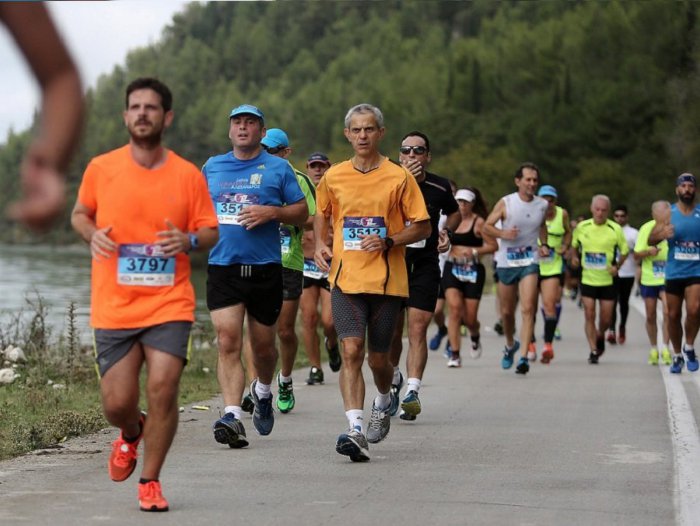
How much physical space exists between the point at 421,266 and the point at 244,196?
208 centimetres

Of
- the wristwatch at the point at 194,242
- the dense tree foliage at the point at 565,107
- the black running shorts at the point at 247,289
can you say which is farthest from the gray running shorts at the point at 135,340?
the dense tree foliage at the point at 565,107

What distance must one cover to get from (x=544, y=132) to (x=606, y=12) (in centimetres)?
1680

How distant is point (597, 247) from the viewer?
59.7 feet

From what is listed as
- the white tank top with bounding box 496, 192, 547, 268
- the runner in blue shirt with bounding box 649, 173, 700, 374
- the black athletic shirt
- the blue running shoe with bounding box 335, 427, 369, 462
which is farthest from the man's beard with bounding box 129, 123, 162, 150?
the white tank top with bounding box 496, 192, 547, 268

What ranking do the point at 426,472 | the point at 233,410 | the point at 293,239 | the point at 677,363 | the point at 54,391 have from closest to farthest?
the point at 426,472
the point at 233,410
the point at 293,239
the point at 54,391
the point at 677,363

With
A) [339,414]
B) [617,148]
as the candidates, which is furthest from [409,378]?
[617,148]

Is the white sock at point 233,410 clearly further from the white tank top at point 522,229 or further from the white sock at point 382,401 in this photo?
the white tank top at point 522,229

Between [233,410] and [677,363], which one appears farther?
[677,363]

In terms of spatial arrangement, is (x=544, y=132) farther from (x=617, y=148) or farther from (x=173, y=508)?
(x=173, y=508)

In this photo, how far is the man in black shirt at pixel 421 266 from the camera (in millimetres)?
10523

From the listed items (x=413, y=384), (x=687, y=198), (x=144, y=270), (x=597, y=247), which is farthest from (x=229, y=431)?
(x=597, y=247)

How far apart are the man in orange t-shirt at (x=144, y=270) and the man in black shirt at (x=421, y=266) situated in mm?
3977

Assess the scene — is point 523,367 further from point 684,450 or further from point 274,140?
point 684,450

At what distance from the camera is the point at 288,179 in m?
9.16
